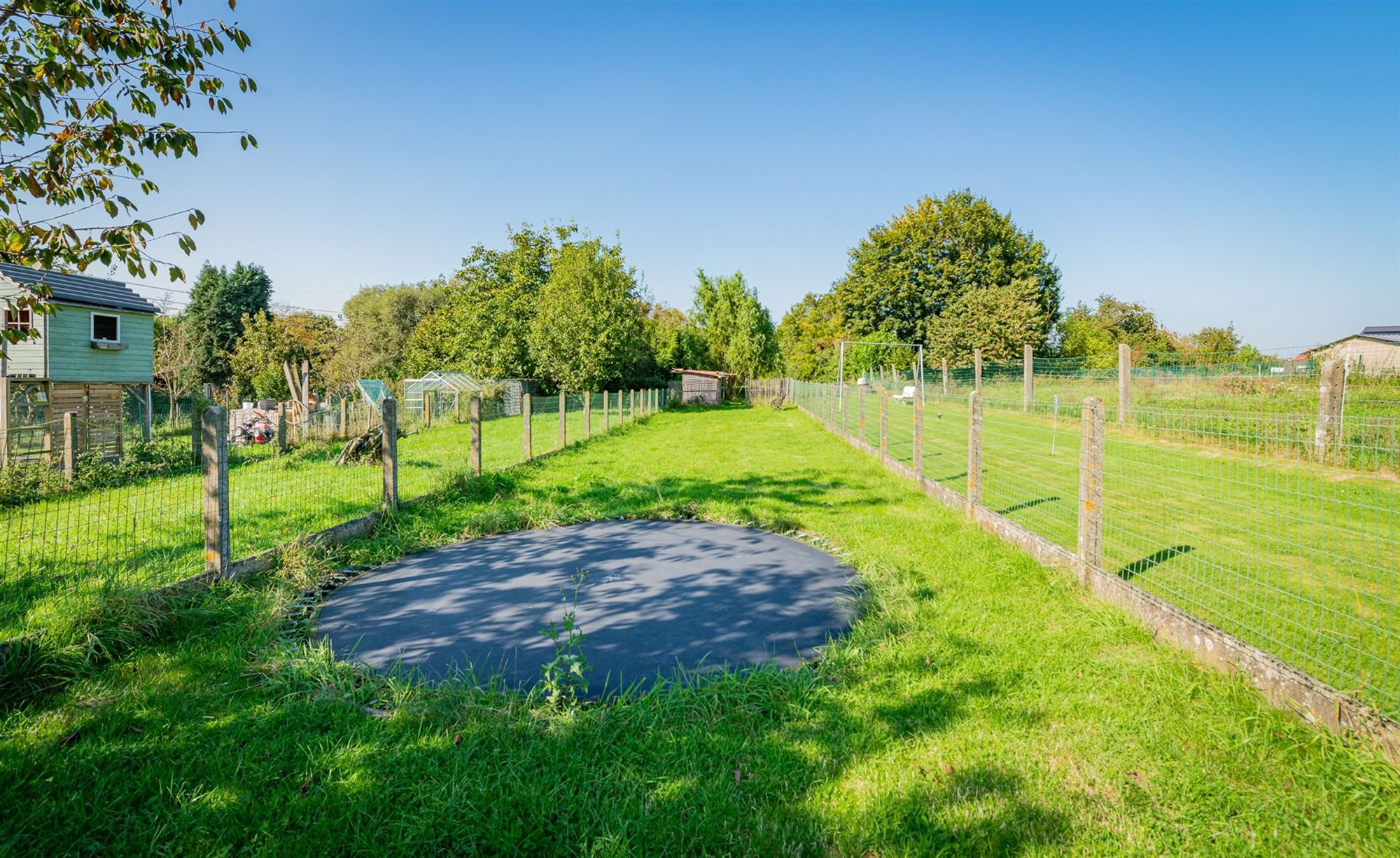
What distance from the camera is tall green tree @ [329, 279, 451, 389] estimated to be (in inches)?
1864

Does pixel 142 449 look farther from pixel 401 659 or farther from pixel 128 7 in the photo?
pixel 401 659

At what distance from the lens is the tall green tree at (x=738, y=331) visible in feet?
168

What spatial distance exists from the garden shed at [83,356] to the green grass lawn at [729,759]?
16188 mm

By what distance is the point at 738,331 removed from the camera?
170ft

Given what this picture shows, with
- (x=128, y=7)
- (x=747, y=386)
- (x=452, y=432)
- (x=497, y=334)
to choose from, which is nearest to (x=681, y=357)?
(x=747, y=386)

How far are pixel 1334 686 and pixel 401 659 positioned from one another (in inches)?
171

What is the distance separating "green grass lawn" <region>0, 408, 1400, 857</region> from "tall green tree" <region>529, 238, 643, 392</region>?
28.6 meters

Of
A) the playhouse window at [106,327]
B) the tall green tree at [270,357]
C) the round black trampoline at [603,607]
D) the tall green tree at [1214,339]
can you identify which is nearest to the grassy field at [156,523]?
the round black trampoline at [603,607]

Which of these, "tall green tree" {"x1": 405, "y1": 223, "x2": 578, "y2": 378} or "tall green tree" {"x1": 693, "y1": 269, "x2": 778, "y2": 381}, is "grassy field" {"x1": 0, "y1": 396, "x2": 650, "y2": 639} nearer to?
"tall green tree" {"x1": 405, "y1": 223, "x2": 578, "y2": 378}

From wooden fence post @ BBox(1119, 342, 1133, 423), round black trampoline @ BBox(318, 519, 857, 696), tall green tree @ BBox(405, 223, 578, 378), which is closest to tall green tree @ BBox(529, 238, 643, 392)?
tall green tree @ BBox(405, 223, 578, 378)

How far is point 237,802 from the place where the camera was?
7.36 feet

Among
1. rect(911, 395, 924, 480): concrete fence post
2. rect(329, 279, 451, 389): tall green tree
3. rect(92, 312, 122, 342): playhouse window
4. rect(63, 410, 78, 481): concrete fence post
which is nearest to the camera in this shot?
rect(911, 395, 924, 480): concrete fence post

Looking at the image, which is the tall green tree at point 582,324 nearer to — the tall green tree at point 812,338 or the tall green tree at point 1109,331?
the tall green tree at point 812,338

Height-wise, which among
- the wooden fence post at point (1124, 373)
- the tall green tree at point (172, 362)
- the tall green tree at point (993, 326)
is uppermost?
the tall green tree at point (993, 326)
